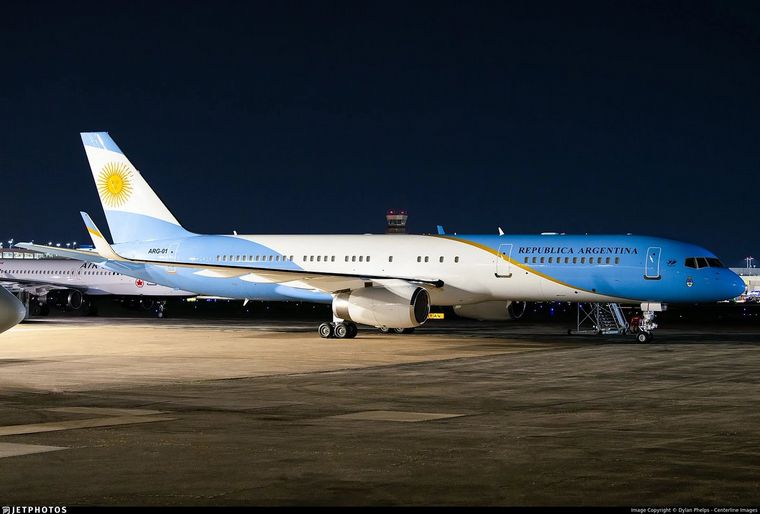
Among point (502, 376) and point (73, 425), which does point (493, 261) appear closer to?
point (502, 376)

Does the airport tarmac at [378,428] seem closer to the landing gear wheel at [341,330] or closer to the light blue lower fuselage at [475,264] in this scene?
the light blue lower fuselage at [475,264]

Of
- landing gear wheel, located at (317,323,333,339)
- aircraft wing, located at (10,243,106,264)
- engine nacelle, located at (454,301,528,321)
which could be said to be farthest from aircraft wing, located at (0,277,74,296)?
engine nacelle, located at (454,301,528,321)

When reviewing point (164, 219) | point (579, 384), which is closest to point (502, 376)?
point (579, 384)

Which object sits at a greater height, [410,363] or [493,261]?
[493,261]

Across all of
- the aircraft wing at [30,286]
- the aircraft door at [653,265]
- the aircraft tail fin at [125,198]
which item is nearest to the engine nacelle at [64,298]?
the aircraft wing at [30,286]

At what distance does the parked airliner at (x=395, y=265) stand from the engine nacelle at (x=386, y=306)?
3cm

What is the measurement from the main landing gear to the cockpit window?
36.7 feet

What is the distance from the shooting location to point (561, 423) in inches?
585

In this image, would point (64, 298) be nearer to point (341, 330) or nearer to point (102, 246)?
point (102, 246)

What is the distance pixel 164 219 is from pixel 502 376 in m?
24.6

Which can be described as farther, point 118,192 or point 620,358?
point 118,192

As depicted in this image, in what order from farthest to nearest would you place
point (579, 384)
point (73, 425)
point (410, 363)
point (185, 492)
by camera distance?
point (410, 363), point (579, 384), point (73, 425), point (185, 492)
